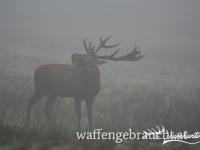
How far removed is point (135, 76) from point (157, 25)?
73.5ft

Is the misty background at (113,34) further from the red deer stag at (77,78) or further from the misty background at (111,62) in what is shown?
the red deer stag at (77,78)

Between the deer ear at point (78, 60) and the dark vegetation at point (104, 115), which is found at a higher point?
the deer ear at point (78, 60)

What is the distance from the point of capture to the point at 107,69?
1938 centimetres

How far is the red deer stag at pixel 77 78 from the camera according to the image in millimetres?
7949

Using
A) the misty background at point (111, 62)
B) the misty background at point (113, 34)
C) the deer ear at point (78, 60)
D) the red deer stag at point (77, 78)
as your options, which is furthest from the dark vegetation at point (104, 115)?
the misty background at point (113, 34)

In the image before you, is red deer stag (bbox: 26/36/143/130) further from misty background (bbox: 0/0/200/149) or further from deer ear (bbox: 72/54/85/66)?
misty background (bbox: 0/0/200/149)

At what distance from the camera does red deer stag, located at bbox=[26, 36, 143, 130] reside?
313 inches

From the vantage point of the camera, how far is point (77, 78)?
321 inches

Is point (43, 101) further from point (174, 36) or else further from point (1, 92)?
point (174, 36)

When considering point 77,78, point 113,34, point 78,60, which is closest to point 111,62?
point 113,34

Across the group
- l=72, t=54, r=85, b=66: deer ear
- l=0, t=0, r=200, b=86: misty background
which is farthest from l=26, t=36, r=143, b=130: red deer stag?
l=0, t=0, r=200, b=86: misty background

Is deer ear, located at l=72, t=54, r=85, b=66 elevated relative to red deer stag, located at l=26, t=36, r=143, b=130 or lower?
elevated

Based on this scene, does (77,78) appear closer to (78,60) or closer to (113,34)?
(78,60)

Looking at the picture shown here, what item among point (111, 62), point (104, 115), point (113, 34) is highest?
point (113, 34)
